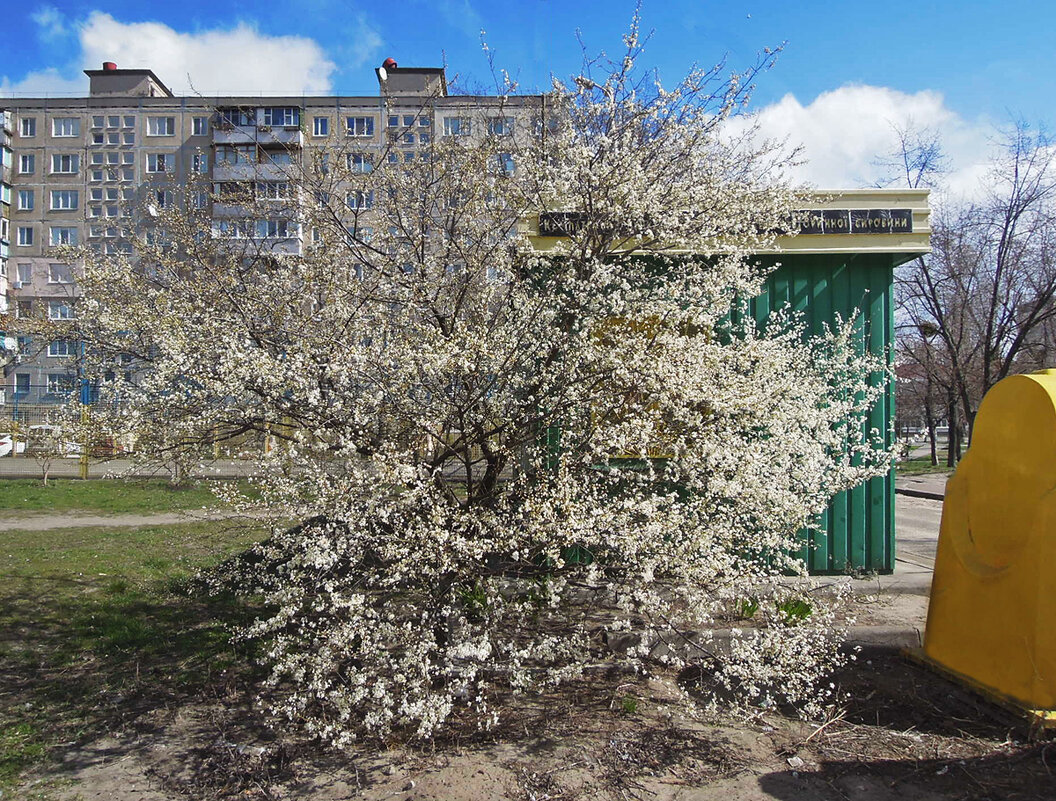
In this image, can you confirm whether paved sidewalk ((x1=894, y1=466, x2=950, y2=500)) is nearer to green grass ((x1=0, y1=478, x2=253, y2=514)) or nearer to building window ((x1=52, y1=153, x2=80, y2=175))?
green grass ((x1=0, y1=478, x2=253, y2=514))

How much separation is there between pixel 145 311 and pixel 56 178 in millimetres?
48017

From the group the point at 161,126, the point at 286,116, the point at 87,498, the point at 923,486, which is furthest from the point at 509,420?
the point at 161,126

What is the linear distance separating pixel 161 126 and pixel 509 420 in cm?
4801

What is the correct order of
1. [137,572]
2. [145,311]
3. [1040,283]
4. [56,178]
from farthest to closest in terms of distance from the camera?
[56,178] < [1040,283] < [137,572] < [145,311]

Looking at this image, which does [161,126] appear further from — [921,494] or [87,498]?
[921,494]

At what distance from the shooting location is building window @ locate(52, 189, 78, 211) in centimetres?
4553

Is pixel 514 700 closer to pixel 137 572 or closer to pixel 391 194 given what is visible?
pixel 391 194

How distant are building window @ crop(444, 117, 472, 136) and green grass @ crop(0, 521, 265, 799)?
3.64 metres

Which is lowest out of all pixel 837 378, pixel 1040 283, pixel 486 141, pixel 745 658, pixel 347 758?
pixel 347 758

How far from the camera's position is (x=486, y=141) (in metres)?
5.83

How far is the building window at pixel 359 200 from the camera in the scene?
5.97m

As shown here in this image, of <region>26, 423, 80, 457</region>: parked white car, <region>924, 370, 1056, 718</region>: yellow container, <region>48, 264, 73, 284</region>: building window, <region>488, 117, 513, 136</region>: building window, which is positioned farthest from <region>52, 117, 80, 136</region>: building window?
<region>924, 370, 1056, 718</region>: yellow container

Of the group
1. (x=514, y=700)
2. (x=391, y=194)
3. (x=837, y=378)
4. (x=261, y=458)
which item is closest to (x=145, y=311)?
(x=391, y=194)

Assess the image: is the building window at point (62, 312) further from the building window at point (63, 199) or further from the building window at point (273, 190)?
the building window at point (63, 199)
